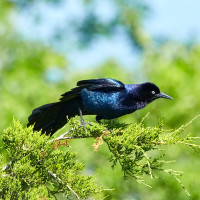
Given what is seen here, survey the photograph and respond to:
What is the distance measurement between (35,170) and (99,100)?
5.65 ft

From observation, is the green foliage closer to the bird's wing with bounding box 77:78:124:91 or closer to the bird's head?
the bird's wing with bounding box 77:78:124:91

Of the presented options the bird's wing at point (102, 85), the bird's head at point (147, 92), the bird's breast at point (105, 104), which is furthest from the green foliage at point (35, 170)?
the bird's head at point (147, 92)

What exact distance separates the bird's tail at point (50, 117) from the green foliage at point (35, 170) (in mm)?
1094

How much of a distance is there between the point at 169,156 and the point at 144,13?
822 cm

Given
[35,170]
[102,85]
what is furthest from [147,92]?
[35,170]

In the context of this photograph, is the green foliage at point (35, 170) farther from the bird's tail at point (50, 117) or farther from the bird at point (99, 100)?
the bird at point (99, 100)

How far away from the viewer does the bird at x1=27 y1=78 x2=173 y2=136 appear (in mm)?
4777

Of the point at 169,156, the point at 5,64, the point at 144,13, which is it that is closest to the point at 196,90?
the point at 169,156

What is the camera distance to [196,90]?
35.1 ft

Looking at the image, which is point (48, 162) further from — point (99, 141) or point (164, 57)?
point (164, 57)

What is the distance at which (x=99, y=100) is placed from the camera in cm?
495

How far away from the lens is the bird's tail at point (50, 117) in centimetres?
→ 453

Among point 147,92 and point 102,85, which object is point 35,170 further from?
point 147,92

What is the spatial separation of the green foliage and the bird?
1309 mm
